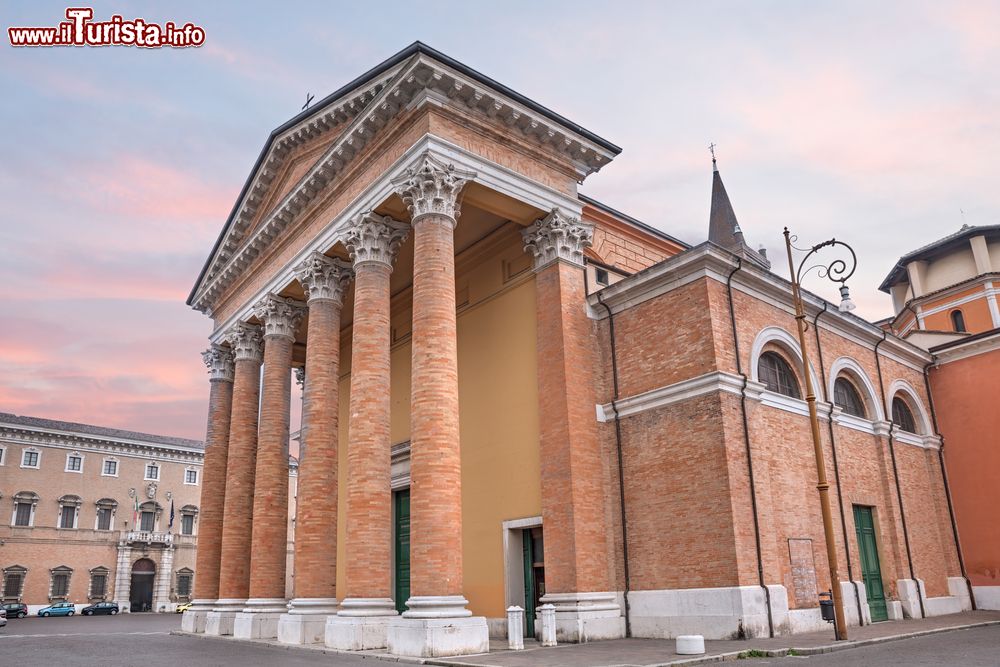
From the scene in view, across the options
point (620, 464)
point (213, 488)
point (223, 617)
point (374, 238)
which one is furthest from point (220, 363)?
point (620, 464)

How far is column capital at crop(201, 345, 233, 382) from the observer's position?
27844 millimetres

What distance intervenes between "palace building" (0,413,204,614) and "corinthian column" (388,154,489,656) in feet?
155

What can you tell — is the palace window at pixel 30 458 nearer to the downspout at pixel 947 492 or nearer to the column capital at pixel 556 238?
the column capital at pixel 556 238

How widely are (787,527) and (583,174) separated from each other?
10168mm

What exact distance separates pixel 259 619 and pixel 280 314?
897cm

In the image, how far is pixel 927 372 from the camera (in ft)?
85.0

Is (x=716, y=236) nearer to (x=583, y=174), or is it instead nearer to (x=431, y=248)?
(x=583, y=174)

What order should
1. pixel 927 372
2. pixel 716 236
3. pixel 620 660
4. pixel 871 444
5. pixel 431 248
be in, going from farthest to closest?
pixel 716 236 < pixel 927 372 < pixel 871 444 < pixel 431 248 < pixel 620 660

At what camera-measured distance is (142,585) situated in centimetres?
5631

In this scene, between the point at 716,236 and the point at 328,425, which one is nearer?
the point at 328,425

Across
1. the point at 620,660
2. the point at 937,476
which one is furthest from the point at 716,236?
the point at 620,660

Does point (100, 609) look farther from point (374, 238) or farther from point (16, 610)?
point (374, 238)

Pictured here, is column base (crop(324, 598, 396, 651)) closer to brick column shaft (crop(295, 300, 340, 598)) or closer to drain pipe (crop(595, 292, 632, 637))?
brick column shaft (crop(295, 300, 340, 598))

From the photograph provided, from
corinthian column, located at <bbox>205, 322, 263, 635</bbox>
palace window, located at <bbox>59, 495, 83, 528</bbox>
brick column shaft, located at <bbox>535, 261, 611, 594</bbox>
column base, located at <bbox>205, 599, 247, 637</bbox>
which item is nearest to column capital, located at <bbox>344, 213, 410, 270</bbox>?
brick column shaft, located at <bbox>535, 261, 611, 594</bbox>
